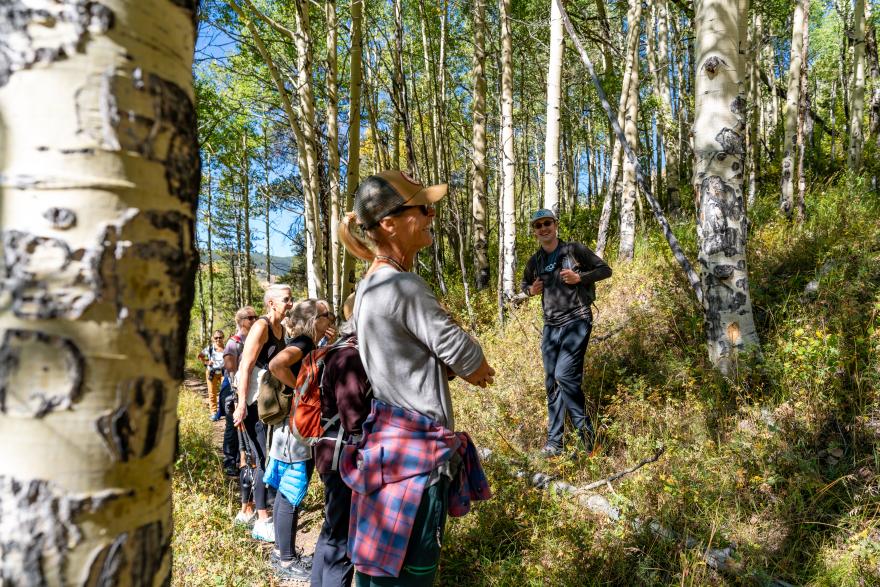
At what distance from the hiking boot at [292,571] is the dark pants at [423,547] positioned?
2087mm


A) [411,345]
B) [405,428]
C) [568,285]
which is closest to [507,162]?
[568,285]

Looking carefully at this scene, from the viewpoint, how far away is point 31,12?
65 cm

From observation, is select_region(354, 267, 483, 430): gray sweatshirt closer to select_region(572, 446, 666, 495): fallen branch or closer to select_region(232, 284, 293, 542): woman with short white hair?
select_region(572, 446, 666, 495): fallen branch

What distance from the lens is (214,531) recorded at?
397 centimetres

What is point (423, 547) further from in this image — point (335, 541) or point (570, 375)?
point (570, 375)

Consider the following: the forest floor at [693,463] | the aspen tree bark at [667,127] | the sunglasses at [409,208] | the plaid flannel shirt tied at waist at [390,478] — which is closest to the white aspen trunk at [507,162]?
the forest floor at [693,463]

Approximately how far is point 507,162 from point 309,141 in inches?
133

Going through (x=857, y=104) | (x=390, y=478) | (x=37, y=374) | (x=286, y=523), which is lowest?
(x=286, y=523)

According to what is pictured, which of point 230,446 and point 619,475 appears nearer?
point 619,475

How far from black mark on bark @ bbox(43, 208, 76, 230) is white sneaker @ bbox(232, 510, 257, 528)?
431 cm

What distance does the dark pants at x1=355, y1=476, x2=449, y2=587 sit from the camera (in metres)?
1.70

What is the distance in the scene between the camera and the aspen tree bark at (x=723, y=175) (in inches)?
157

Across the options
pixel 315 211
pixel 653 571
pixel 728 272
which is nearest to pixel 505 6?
pixel 315 211

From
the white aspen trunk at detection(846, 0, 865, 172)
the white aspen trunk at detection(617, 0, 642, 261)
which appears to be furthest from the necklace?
the white aspen trunk at detection(846, 0, 865, 172)
